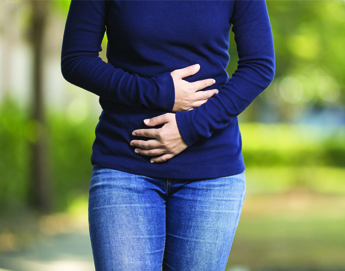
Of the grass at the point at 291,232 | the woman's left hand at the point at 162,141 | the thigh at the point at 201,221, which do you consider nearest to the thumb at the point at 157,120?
the woman's left hand at the point at 162,141

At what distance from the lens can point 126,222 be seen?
4.99 feet

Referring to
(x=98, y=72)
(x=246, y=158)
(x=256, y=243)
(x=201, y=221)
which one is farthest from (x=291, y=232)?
(x=246, y=158)

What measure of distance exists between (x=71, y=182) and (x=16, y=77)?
5.35 meters

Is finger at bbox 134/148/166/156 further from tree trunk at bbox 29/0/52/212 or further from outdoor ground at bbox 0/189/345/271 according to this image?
tree trunk at bbox 29/0/52/212

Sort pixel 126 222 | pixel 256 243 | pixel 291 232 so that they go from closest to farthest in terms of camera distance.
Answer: pixel 126 222 < pixel 256 243 < pixel 291 232

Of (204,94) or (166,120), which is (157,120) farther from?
(204,94)

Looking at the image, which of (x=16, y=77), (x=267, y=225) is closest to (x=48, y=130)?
(x=267, y=225)

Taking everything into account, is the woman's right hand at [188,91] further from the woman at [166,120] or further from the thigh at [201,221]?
the thigh at [201,221]

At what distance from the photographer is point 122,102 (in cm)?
156

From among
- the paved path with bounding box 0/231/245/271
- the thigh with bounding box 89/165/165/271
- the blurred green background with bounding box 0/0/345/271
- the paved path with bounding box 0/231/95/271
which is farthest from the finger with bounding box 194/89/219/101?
the blurred green background with bounding box 0/0/345/271

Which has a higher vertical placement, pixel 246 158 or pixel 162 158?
pixel 162 158

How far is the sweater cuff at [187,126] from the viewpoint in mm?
1521

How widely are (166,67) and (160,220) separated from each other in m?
0.52

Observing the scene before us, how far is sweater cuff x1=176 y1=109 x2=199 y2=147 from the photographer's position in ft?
4.99
